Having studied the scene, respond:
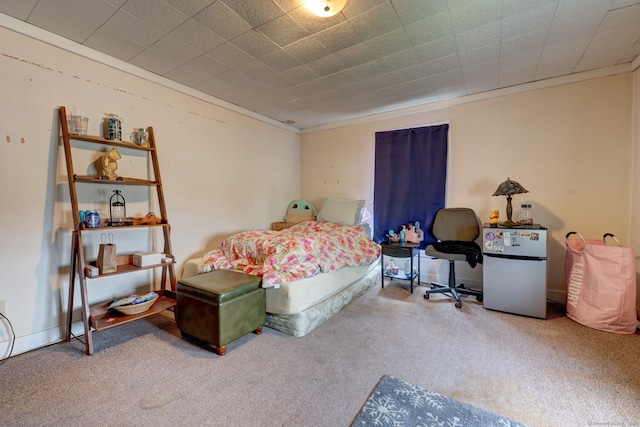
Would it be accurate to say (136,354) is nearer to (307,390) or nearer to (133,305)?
(133,305)

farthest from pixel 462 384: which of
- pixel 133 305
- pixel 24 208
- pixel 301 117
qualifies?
pixel 301 117

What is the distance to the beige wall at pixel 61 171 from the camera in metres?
1.98

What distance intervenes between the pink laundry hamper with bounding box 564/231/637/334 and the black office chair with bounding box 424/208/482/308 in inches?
30.6

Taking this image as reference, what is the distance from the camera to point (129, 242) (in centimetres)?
257

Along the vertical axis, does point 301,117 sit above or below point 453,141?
above

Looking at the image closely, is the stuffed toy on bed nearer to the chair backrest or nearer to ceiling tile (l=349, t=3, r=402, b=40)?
the chair backrest

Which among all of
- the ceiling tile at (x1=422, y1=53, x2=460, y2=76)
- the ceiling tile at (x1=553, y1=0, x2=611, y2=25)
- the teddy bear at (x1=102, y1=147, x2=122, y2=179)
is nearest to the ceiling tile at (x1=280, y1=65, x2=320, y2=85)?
the ceiling tile at (x1=422, y1=53, x2=460, y2=76)

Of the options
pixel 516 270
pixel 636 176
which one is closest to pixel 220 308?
pixel 516 270

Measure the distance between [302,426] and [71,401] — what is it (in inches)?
52.0

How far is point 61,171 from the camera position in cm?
218

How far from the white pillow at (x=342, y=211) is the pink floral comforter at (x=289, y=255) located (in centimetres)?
46

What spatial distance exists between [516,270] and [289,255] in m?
2.19

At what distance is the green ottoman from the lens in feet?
6.33

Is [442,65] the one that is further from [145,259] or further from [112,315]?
[112,315]
